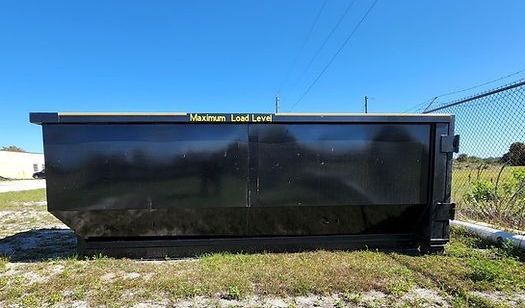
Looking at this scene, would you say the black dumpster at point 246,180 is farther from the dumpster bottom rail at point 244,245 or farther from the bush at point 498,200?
the bush at point 498,200

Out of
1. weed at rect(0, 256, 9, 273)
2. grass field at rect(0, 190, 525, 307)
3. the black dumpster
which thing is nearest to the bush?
grass field at rect(0, 190, 525, 307)

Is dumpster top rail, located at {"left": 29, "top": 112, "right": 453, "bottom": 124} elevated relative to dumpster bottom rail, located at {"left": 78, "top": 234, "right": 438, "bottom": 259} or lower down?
elevated

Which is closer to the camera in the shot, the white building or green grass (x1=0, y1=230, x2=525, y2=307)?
green grass (x1=0, y1=230, x2=525, y2=307)

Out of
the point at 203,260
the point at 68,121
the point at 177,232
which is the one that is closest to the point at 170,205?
the point at 177,232

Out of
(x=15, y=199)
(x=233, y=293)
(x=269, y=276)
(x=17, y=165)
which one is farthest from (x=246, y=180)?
(x=17, y=165)

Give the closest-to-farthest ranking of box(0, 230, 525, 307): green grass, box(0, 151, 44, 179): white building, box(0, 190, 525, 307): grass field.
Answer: box(0, 190, 525, 307): grass field < box(0, 230, 525, 307): green grass < box(0, 151, 44, 179): white building

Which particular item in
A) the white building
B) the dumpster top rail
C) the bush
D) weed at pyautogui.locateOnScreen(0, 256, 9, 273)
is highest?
the dumpster top rail

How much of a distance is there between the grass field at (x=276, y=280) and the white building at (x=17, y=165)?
165 feet

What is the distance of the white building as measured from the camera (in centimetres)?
4938

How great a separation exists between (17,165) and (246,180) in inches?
2359

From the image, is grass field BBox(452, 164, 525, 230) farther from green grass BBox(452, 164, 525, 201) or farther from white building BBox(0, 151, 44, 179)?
white building BBox(0, 151, 44, 179)

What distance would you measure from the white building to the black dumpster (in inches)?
1971

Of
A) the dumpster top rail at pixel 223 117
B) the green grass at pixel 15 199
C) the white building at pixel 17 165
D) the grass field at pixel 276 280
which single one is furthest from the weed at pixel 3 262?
the white building at pixel 17 165

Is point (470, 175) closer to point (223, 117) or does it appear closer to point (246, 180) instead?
point (246, 180)
